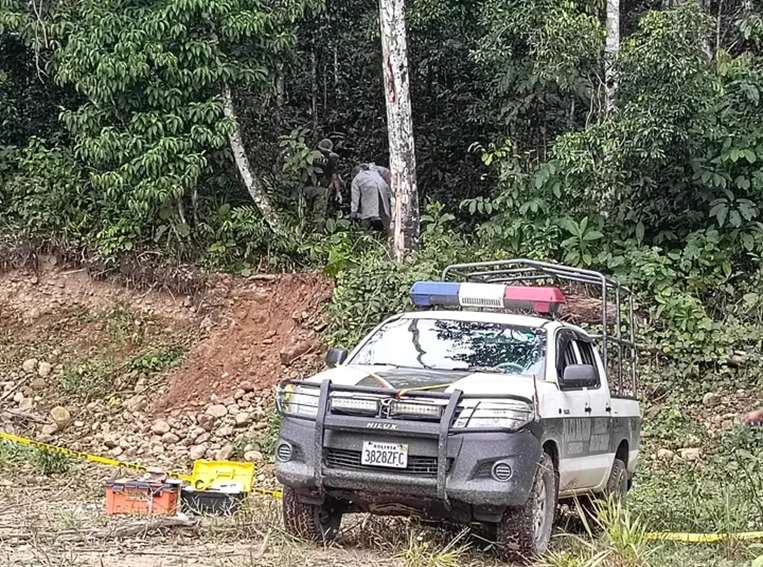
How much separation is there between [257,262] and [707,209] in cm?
670

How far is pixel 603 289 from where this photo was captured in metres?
10.0

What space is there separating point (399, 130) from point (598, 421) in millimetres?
8025

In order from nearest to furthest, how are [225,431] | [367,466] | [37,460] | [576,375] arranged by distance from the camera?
1. [367,466]
2. [576,375]
3. [37,460]
4. [225,431]

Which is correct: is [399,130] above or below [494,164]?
above

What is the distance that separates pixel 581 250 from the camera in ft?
50.5

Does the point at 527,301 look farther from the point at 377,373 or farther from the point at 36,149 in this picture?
the point at 36,149

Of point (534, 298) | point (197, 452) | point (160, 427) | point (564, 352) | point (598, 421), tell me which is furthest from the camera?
point (160, 427)

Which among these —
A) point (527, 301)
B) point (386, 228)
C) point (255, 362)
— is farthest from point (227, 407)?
point (527, 301)

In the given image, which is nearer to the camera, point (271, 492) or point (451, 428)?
point (451, 428)

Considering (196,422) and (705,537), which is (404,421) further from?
(196,422)

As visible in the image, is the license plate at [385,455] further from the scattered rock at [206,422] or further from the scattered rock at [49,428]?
the scattered rock at [49,428]

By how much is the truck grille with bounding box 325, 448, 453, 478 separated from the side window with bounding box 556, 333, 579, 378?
172 centimetres

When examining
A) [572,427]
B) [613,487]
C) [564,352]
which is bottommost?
[613,487]

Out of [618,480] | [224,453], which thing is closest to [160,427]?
[224,453]
